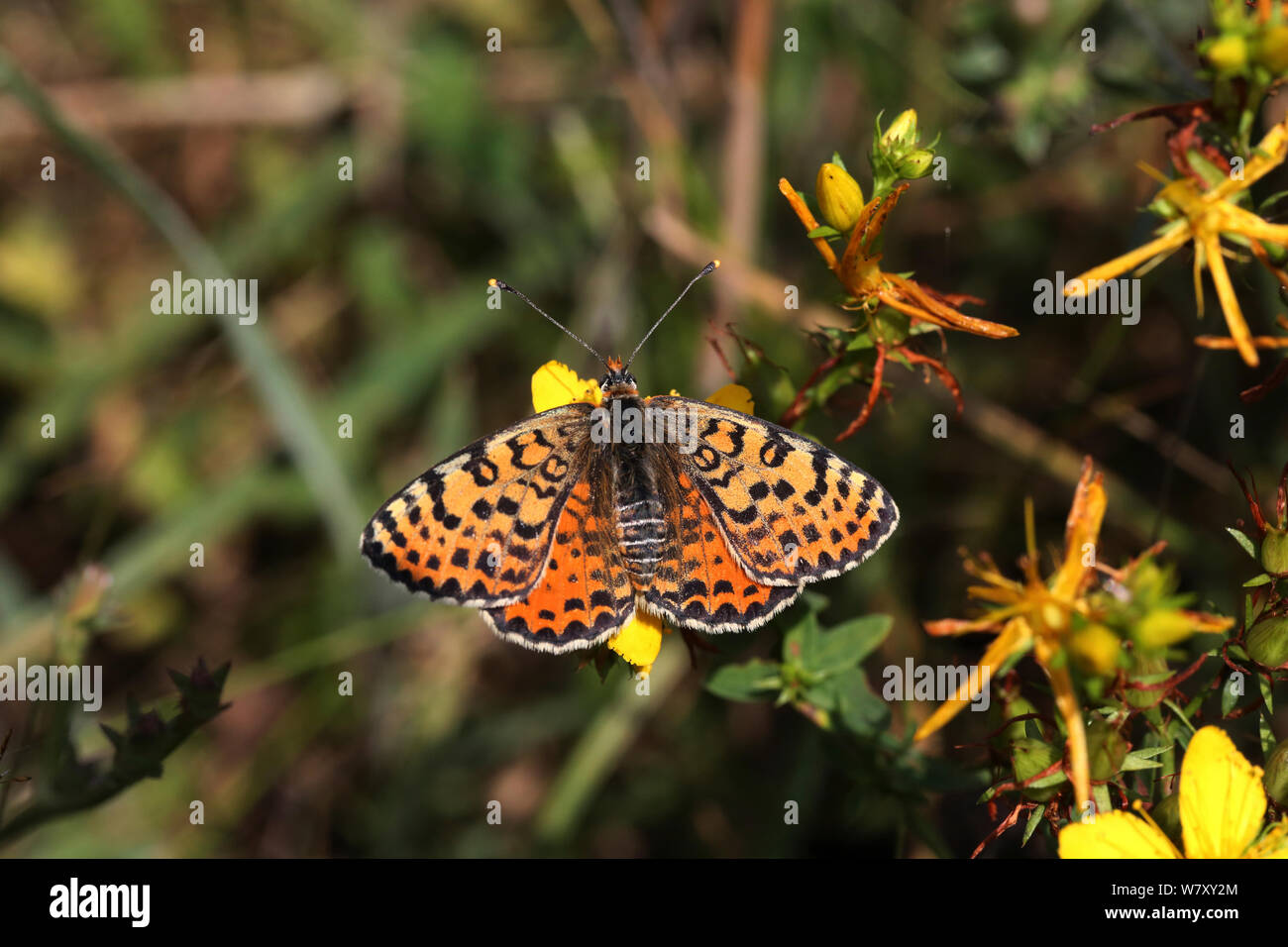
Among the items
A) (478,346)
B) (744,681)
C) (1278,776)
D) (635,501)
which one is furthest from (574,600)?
(478,346)

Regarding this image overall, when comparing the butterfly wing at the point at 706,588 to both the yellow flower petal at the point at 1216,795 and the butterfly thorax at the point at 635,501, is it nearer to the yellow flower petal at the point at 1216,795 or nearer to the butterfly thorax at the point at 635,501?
the butterfly thorax at the point at 635,501

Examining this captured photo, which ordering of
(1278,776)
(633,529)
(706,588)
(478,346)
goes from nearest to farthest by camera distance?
(1278,776), (706,588), (633,529), (478,346)

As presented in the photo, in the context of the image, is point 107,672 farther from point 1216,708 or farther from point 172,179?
point 1216,708

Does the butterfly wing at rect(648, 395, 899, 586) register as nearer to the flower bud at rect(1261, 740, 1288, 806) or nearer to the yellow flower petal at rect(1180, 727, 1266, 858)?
the yellow flower petal at rect(1180, 727, 1266, 858)

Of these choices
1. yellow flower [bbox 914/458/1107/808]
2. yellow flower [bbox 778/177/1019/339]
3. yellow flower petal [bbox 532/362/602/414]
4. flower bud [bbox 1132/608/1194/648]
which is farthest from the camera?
yellow flower petal [bbox 532/362/602/414]

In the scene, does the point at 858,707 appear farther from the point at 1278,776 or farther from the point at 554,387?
the point at 554,387

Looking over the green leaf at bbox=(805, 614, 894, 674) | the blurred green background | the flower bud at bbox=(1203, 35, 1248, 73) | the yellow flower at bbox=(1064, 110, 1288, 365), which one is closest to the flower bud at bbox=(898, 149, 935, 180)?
the yellow flower at bbox=(1064, 110, 1288, 365)

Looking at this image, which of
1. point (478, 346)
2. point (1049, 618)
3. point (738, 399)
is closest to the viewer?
point (1049, 618)
